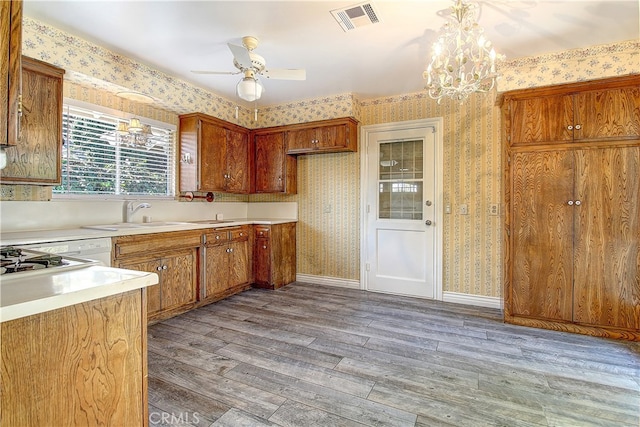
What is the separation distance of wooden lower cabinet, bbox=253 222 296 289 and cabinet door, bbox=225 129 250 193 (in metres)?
0.67

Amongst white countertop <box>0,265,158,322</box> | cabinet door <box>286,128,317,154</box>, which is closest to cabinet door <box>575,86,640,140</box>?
cabinet door <box>286,128,317,154</box>

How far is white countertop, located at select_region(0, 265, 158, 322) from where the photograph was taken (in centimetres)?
81

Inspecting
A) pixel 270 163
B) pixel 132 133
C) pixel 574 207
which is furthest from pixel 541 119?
pixel 132 133

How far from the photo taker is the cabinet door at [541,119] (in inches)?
108

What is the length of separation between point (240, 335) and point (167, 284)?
96 centimetres

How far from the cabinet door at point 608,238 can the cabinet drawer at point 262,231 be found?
3.32 m

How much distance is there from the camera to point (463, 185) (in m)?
3.59

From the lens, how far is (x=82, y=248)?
91.4 inches

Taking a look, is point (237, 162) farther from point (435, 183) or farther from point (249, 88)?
point (435, 183)

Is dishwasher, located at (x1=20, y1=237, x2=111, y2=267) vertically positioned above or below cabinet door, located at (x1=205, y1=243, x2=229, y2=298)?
above

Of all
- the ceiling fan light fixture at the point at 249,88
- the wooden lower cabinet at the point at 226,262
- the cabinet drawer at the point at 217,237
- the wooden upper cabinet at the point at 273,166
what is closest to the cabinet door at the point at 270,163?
the wooden upper cabinet at the point at 273,166

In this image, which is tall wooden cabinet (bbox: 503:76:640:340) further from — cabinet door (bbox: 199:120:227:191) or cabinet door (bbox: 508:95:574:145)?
cabinet door (bbox: 199:120:227:191)

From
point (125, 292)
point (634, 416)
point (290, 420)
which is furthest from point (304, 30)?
point (634, 416)

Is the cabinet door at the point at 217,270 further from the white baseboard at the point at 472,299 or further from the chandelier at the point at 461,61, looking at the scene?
the chandelier at the point at 461,61
